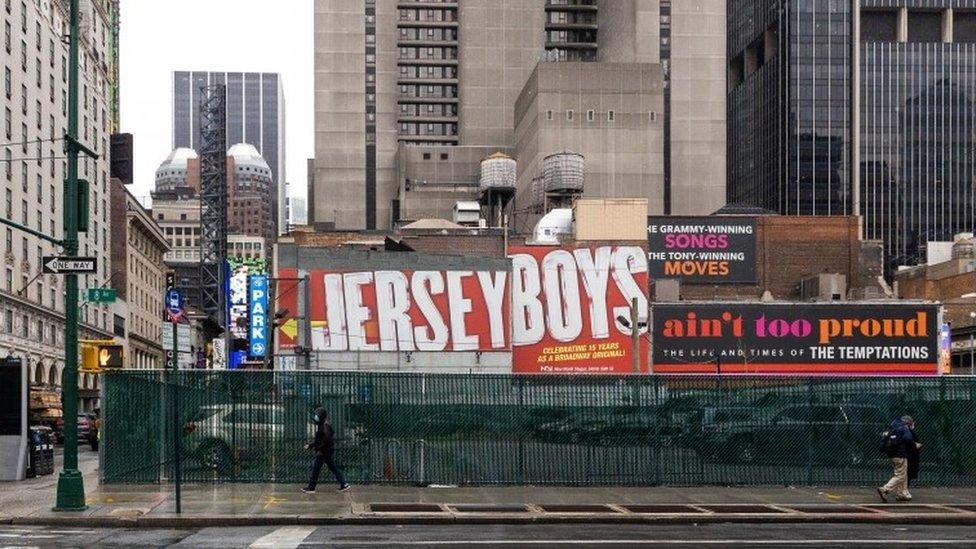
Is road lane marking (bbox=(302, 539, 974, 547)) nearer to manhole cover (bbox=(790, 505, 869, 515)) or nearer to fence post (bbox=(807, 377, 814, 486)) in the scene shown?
manhole cover (bbox=(790, 505, 869, 515))

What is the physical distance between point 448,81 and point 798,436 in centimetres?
12935

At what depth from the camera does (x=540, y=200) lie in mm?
105000

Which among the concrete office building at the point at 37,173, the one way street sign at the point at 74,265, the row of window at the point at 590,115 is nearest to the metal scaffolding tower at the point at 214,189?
the concrete office building at the point at 37,173

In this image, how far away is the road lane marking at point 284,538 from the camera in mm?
15961

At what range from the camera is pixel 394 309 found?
203 feet

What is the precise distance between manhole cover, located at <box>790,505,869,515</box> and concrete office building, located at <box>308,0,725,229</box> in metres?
111

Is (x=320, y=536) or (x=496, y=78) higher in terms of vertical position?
(x=496, y=78)

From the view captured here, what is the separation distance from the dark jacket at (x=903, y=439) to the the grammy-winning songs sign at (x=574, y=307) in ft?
145

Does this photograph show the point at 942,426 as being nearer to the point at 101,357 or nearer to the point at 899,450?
the point at 899,450

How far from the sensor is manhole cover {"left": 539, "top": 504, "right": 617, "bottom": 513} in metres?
20.1

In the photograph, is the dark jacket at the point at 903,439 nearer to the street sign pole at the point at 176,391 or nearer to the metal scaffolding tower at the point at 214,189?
the street sign pole at the point at 176,391

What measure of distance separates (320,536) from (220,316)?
74.2m

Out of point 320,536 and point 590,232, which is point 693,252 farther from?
point 320,536

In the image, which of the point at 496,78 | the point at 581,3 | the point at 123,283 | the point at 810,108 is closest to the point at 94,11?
the point at 123,283
